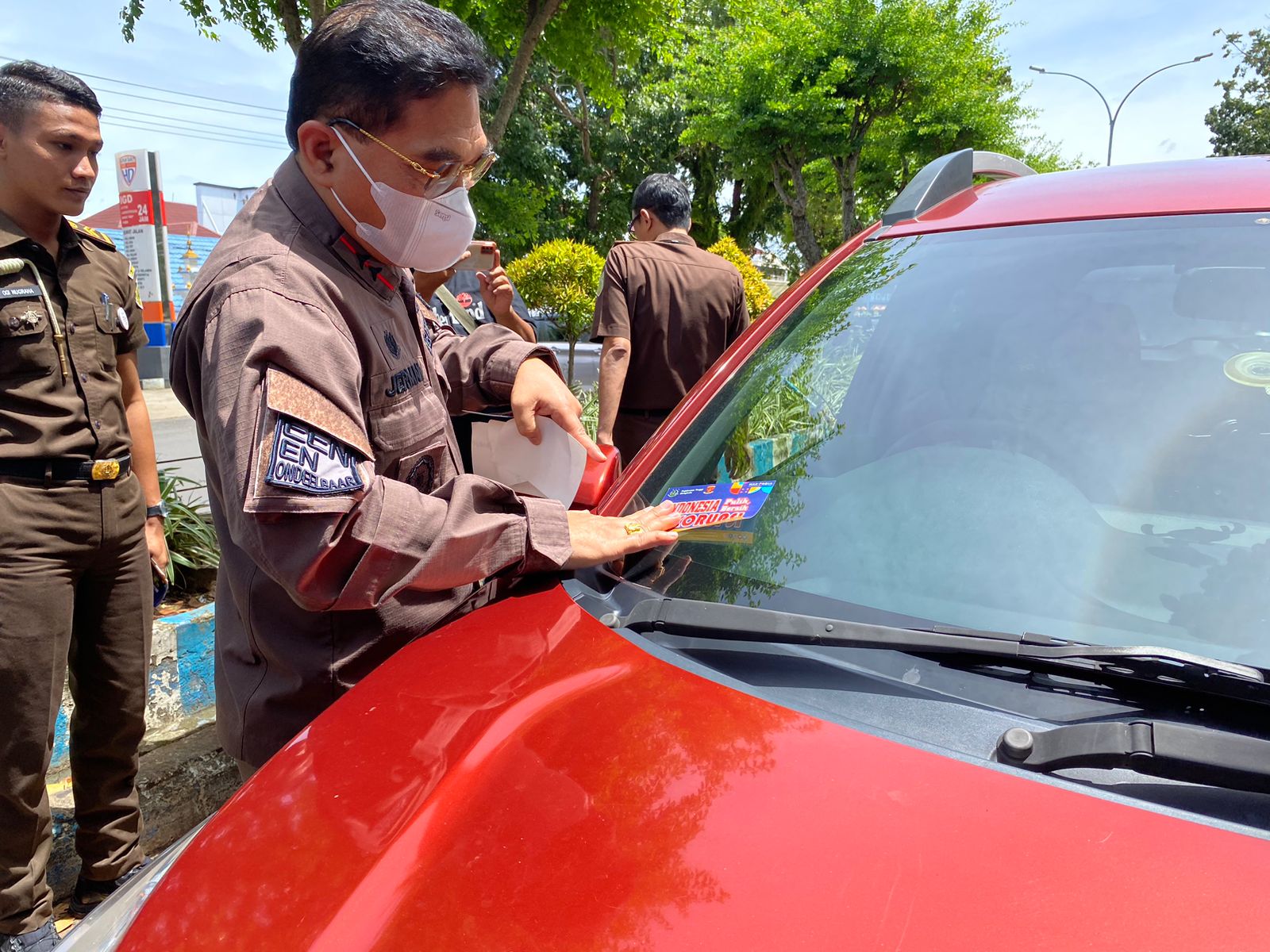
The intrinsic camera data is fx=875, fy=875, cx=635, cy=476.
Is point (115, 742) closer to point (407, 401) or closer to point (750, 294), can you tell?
point (407, 401)

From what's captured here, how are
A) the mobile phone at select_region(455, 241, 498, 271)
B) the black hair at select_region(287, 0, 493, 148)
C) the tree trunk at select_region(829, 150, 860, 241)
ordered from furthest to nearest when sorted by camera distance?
1. the tree trunk at select_region(829, 150, 860, 241)
2. the mobile phone at select_region(455, 241, 498, 271)
3. the black hair at select_region(287, 0, 493, 148)

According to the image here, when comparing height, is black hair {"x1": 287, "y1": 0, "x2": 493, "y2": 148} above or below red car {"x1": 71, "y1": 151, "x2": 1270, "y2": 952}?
above

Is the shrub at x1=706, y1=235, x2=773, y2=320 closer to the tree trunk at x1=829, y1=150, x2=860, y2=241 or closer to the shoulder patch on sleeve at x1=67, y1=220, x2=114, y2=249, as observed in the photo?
the shoulder patch on sleeve at x1=67, y1=220, x2=114, y2=249

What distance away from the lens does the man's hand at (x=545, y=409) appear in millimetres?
1650

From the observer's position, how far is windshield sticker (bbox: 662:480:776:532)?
1.50 meters

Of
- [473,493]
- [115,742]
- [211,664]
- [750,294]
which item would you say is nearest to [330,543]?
[473,493]

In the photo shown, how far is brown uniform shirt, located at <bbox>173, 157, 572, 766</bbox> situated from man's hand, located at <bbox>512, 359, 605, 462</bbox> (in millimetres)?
144

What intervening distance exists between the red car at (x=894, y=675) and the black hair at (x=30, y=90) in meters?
1.91

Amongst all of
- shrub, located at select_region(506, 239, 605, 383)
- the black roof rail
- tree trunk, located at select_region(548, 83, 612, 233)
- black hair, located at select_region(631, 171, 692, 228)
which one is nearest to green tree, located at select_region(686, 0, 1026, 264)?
tree trunk, located at select_region(548, 83, 612, 233)

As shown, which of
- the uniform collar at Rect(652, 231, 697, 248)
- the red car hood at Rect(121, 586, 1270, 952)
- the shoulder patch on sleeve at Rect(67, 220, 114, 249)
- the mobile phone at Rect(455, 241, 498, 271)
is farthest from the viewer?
the uniform collar at Rect(652, 231, 697, 248)

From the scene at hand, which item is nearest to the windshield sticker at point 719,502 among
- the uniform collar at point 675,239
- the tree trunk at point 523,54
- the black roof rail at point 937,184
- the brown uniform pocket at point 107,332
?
the black roof rail at point 937,184

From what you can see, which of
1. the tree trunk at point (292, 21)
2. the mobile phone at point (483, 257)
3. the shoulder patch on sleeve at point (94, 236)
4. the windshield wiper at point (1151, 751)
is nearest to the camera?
the windshield wiper at point (1151, 751)

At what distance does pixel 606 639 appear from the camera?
4.19 feet

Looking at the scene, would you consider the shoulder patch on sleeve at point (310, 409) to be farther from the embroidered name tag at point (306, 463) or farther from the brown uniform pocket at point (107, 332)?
the brown uniform pocket at point (107, 332)
